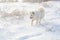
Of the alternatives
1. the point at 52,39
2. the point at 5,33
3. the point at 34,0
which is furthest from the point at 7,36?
the point at 34,0

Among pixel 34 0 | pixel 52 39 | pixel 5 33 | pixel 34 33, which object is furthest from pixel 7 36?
pixel 34 0

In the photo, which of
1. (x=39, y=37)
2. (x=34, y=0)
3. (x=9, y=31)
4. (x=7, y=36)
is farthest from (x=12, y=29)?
(x=34, y=0)

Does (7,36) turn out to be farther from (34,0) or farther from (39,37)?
(34,0)

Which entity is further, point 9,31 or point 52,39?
point 9,31

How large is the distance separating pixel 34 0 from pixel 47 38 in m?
2.22

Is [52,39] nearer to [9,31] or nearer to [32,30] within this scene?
[32,30]

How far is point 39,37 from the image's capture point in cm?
98

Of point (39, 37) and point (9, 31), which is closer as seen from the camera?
point (39, 37)

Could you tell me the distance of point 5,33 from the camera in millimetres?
1068

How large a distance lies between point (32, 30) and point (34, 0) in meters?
2.04

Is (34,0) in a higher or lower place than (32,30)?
higher

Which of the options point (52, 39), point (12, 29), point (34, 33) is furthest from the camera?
point (12, 29)

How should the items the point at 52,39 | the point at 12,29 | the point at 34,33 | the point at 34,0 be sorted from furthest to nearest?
the point at 34,0, the point at 12,29, the point at 34,33, the point at 52,39

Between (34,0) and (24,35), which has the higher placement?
(34,0)
